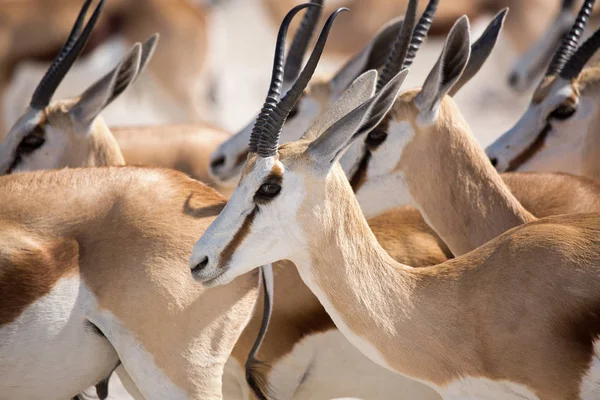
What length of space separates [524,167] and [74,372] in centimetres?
256

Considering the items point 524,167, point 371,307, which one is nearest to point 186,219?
point 371,307

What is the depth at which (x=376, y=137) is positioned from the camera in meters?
4.06

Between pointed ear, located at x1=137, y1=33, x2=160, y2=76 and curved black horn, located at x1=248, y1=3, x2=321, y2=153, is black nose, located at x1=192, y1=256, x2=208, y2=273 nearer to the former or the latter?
curved black horn, located at x1=248, y1=3, x2=321, y2=153

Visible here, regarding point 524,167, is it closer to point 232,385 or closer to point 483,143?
point 232,385

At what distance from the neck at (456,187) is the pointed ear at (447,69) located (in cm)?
8

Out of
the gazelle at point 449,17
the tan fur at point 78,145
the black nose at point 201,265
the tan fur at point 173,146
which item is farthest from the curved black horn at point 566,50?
the gazelle at point 449,17

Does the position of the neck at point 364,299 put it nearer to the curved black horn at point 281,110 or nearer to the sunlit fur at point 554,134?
the curved black horn at point 281,110

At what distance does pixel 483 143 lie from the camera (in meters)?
10.6

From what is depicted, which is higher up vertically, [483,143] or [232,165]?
[232,165]

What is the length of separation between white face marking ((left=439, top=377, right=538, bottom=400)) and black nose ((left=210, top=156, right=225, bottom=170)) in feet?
8.02

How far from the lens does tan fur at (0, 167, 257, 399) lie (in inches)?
135

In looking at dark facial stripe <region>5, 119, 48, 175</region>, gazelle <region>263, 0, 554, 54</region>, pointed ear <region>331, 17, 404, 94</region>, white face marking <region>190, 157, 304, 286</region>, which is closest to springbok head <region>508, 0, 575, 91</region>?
gazelle <region>263, 0, 554, 54</region>

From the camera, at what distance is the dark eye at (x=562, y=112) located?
4938mm

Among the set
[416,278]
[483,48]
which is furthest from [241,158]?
[416,278]
